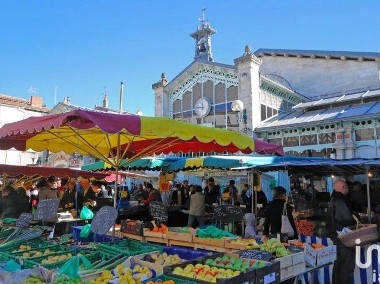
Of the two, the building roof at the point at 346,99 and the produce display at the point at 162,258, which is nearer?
the produce display at the point at 162,258

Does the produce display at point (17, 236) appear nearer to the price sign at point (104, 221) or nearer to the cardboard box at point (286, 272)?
the price sign at point (104, 221)

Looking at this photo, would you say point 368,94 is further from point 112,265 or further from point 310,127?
point 112,265

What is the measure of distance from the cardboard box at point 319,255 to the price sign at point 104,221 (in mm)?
2898

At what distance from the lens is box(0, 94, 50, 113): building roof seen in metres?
32.0

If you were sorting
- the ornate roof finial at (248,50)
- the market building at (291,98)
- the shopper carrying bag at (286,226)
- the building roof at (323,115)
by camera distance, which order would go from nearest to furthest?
the shopper carrying bag at (286,226) → the building roof at (323,115) → the market building at (291,98) → the ornate roof finial at (248,50)

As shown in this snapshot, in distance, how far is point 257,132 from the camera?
18.6m

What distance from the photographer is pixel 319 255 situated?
4703 mm

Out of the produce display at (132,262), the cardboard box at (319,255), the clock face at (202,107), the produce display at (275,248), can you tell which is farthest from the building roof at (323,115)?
the produce display at (275,248)

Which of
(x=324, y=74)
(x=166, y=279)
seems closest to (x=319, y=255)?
(x=166, y=279)

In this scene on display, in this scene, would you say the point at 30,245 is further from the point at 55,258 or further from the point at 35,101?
the point at 35,101

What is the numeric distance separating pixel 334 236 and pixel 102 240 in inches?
155

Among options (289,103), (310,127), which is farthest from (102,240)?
(289,103)

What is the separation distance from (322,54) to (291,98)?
3345mm

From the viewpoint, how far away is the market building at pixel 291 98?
625 inches
